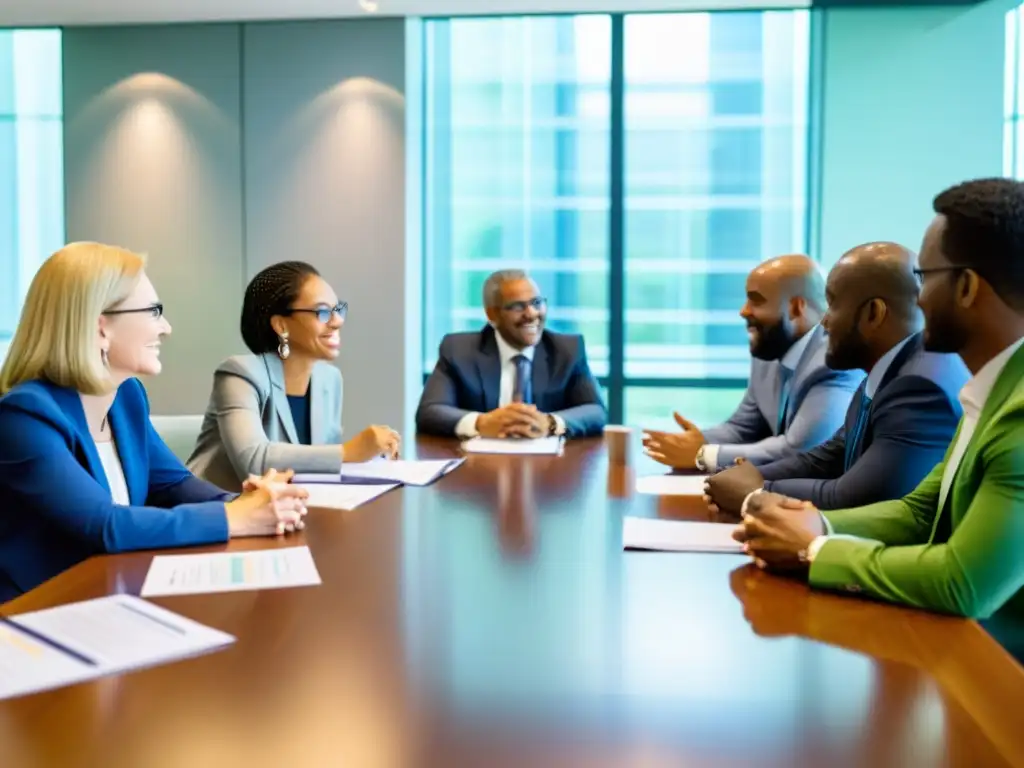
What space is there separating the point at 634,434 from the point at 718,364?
2866 millimetres

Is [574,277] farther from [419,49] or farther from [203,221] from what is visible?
[203,221]

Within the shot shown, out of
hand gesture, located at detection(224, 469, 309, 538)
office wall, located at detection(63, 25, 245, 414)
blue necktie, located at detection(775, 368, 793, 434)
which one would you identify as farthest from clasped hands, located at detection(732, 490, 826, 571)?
office wall, located at detection(63, 25, 245, 414)

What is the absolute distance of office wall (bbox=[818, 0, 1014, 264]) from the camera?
244 inches

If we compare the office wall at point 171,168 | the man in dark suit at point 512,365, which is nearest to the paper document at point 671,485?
the man in dark suit at point 512,365

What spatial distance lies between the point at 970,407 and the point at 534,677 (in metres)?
1.00

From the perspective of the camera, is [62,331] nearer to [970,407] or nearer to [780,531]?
[780,531]

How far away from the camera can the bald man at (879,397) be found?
224 centimetres

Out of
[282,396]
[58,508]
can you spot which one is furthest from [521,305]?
[58,508]

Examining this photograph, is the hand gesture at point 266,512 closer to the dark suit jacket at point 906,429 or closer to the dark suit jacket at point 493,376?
the dark suit jacket at point 906,429

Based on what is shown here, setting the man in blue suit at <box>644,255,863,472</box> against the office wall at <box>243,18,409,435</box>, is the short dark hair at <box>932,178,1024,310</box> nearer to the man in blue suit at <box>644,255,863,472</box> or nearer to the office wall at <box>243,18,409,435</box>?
the man in blue suit at <box>644,255,863,472</box>

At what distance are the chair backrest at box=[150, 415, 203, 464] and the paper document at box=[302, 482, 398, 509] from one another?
1335mm

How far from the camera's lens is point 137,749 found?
1159 mm

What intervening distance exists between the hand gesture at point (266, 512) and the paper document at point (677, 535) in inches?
26.8

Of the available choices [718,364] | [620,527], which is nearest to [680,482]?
[620,527]
